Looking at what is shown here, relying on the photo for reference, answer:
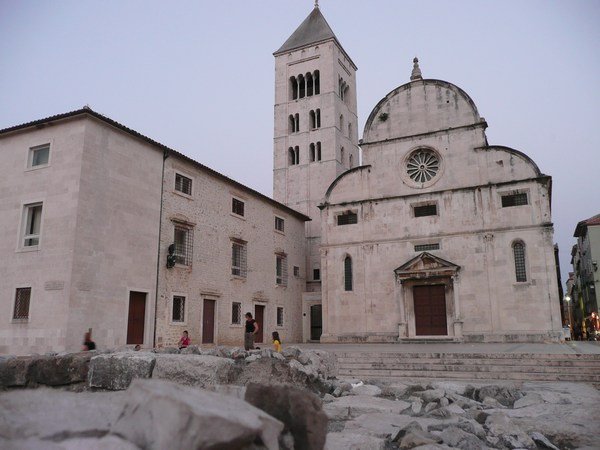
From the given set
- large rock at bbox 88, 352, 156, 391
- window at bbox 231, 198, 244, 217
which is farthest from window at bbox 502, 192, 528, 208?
large rock at bbox 88, 352, 156, 391

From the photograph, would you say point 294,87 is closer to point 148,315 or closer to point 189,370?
point 148,315

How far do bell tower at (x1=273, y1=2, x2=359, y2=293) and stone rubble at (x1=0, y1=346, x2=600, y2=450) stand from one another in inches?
1271

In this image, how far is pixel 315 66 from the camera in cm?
4891

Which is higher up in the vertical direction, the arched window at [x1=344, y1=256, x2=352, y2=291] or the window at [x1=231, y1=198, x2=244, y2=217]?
the window at [x1=231, y1=198, x2=244, y2=217]

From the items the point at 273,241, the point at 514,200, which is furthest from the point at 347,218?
the point at 514,200

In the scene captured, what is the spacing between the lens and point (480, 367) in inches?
607

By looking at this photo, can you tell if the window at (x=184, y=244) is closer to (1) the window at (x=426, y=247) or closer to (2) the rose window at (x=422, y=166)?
(1) the window at (x=426, y=247)

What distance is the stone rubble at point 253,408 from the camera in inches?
123

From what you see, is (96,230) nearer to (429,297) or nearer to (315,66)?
(429,297)

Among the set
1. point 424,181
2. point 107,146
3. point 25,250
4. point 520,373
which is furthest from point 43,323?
point 424,181

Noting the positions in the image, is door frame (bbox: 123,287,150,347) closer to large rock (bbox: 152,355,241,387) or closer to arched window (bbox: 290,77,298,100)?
large rock (bbox: 152,355,241,387)

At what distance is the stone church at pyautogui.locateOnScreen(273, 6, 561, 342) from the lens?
25.6m

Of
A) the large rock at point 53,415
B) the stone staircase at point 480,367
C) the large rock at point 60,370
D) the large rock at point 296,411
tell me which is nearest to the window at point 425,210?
the stone staircase at point 480,367

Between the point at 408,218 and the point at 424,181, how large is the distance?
2497 mm
